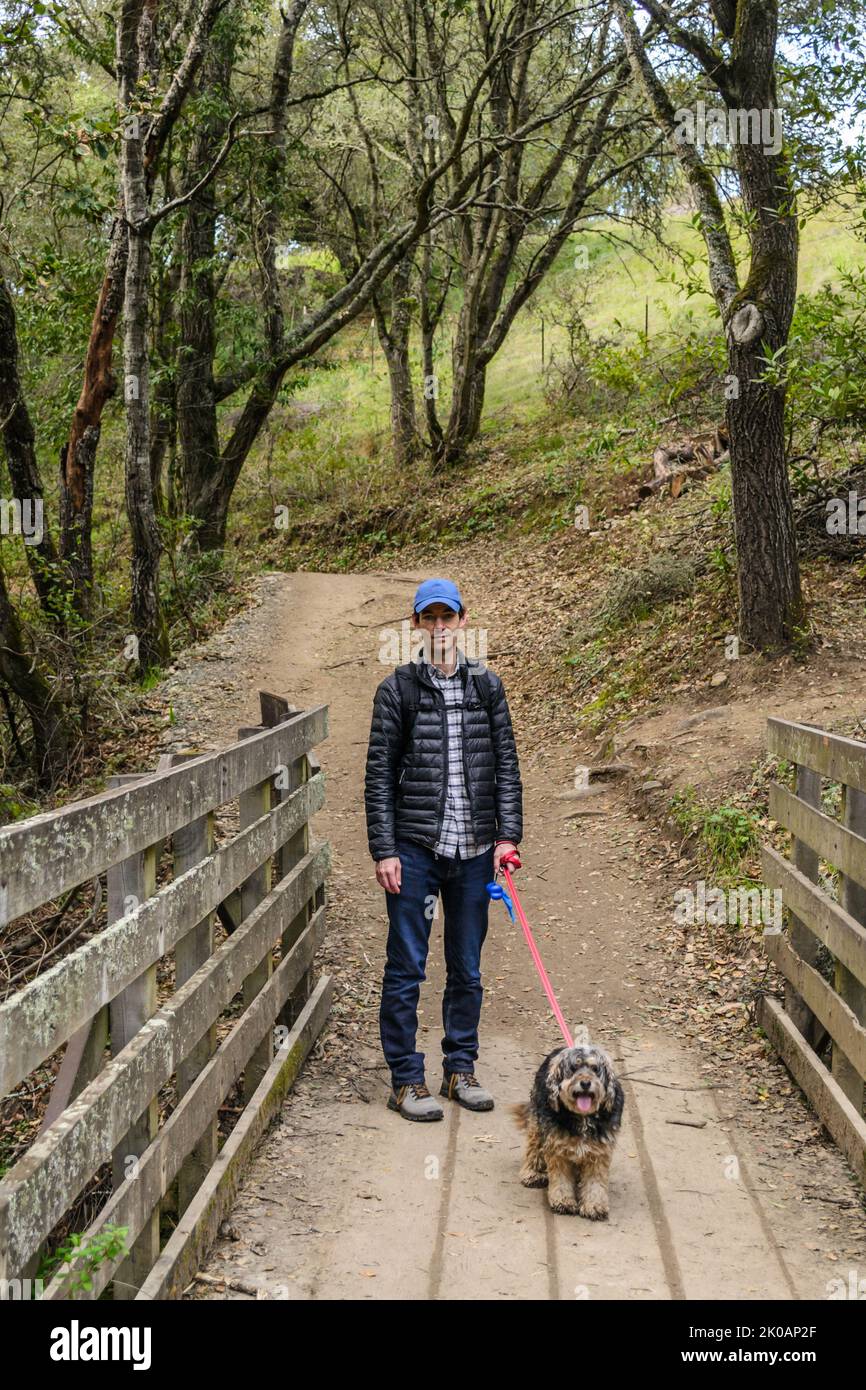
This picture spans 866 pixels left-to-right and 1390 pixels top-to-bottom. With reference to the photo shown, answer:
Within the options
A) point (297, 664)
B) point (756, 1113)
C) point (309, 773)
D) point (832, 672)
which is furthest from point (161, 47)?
point (756, 1113)

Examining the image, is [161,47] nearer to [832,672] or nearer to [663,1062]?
[832,672]

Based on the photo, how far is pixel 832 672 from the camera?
9797 millimetres

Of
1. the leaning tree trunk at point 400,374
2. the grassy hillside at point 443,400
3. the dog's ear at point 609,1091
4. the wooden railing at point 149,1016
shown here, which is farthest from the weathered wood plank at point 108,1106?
the leaning tree trunk at point 400,374

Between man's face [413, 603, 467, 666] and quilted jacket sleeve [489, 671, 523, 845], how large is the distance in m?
0.26

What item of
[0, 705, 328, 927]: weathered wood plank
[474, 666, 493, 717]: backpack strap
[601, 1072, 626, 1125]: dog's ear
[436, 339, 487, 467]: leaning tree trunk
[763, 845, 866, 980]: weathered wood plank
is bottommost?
[601, 1072, 626, 1125]: dog's ear

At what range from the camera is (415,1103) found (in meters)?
5.18

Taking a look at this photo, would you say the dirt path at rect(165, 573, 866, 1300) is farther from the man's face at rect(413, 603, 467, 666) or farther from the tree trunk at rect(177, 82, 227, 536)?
the tree trunk at rect(177, 82, 227, 536)

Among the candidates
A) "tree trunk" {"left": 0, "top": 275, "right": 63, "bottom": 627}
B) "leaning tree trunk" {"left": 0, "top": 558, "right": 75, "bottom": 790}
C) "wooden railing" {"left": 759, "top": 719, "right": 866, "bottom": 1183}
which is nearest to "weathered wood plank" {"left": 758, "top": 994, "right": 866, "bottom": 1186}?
"wooden railing" {"left": 759, "top": 719, "right": 866, "bottom": 1183}

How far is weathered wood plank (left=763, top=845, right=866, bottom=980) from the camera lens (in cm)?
445

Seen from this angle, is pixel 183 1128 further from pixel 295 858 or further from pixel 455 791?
pixel 295 858

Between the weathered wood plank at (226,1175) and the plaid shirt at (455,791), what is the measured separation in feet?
3.82

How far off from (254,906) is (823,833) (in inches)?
93.3

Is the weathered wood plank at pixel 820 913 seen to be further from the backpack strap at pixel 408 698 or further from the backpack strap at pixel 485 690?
the backpack strap at pixel 408 698

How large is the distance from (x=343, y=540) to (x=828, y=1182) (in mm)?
20046
